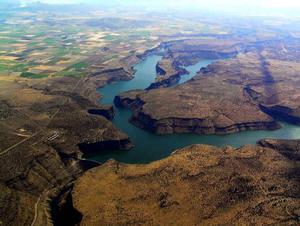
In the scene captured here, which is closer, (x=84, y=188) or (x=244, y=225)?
(x=244, y=225)

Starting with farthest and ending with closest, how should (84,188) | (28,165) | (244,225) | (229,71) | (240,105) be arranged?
(229,71) < (240,105) < (28,165) < (84,188) < (244,225)

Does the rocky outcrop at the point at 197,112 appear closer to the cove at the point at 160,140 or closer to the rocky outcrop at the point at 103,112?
the cove at the point at 160,140

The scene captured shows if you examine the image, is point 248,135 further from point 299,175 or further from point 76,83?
point 76,83

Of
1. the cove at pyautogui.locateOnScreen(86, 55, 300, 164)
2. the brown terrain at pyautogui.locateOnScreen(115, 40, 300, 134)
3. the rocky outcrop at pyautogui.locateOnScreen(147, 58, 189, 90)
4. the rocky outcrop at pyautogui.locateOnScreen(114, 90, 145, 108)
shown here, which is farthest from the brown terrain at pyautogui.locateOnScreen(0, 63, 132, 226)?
the rocky outcrop at pyautogui.locateOnScreen(147, 58, 189, 90)

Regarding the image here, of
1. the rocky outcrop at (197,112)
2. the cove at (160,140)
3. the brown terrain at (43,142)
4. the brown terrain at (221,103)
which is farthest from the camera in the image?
the brown terrain at (221,103)

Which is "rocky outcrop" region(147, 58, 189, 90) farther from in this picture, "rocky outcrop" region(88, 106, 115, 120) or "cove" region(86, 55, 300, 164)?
"rocky outcrop" region(88, 106, 115, 120)

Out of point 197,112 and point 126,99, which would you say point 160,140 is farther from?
point 126,99

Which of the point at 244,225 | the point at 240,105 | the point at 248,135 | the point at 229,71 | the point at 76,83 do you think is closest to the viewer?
the point at 244,225

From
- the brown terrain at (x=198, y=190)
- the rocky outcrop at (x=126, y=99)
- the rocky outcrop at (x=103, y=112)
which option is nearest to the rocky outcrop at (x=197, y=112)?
the rocky outcrop at (x=126, y=99)

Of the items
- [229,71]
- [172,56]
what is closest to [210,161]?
[229,71]
